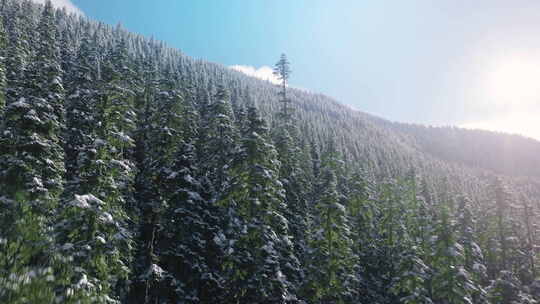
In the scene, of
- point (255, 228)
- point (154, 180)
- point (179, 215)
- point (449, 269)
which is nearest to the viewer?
point (255, 228)

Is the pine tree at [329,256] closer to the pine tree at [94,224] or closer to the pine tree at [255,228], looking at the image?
the pine tree at [255,228]

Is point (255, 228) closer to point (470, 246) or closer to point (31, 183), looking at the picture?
point (31, 183)

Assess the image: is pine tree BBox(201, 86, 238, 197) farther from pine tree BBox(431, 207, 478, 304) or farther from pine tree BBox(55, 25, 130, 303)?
pine tree BBox(431, 207, 478, 304)

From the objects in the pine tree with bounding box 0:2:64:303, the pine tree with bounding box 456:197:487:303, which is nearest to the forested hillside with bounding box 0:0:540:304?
the pine tree with bounding box 0:2:64:303

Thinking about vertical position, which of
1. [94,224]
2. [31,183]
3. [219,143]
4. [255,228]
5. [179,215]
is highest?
[219,143]

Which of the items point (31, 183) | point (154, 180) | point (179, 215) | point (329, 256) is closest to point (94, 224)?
point (31, 183)

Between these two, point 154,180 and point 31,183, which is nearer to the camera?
point 31,183

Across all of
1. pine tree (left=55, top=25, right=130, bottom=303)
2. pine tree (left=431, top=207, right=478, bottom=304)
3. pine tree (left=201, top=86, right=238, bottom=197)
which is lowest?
pine tree (left=431, top=207, right=478, bottom=304)

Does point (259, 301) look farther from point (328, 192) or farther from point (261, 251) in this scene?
point (328, 192)

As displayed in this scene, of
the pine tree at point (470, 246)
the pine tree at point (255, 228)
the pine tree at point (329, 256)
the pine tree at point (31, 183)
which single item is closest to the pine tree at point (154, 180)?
the pine tree at point (255, 228)

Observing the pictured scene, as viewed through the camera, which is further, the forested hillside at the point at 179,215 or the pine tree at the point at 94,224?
the forested hillside at the point at 179,215

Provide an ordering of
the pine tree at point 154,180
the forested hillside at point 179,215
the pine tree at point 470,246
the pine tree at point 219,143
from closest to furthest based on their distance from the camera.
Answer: the forested hillside at point 179,215, the pine tree at point 154,180, the pine tree at point 219,143, the pine tree at point 470,246

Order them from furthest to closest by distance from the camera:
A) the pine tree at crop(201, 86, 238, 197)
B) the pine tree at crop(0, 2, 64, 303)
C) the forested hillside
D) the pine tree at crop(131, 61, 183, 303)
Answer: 1. the pine tree at crop(201, 86, 238, 197)
2. the pine tree at crop(131, 61, 183, 303)
3. the forested hillside
4. the pine tree at crop(0, 2, 64, 303)

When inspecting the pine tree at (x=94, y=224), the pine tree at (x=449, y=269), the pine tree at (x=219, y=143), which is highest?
the pine tree at (x=219, y=143)
